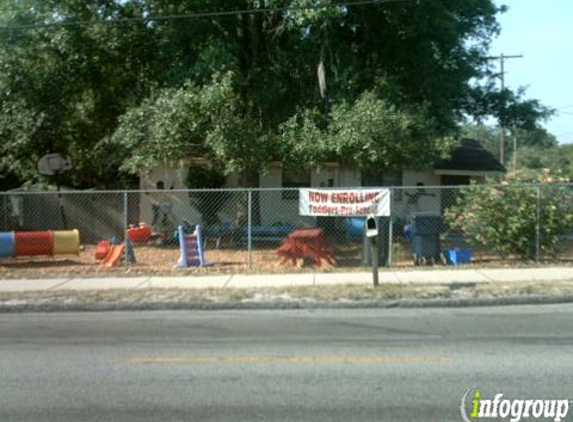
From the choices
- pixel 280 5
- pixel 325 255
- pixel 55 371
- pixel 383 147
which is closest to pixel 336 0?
pixel 280 5

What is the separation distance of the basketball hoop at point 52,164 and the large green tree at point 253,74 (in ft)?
7.90

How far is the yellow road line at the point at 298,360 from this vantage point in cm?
641

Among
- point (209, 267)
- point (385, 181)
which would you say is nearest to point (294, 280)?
point (209, 267)

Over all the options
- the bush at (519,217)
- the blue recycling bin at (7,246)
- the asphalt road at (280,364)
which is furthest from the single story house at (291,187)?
the asphalt road at (280,364)

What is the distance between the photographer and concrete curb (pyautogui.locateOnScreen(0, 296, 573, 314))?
382 inches

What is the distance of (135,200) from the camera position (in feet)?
79.2

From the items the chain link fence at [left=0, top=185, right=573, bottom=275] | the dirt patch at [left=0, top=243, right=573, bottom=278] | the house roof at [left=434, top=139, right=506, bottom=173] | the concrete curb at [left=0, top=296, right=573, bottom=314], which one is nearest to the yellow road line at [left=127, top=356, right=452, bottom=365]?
the concrete curb at [left=0, top=296, right=573, bottom=314]

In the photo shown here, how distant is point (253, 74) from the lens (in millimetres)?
17562

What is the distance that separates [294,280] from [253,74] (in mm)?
7668

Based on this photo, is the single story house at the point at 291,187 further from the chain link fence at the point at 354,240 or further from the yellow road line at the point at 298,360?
the yellow road line at the point at 298,360

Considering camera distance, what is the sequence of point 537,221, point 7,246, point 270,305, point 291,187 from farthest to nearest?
point 291,187 → point 7,246 → point 537,221 → point 270,305

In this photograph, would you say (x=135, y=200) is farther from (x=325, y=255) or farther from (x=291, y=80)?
(x=325, y=255)

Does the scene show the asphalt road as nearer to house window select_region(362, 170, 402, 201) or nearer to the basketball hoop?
house window select_region(362, 170, 402, 201)

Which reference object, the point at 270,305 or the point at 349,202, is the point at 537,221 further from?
the point at 270,305
